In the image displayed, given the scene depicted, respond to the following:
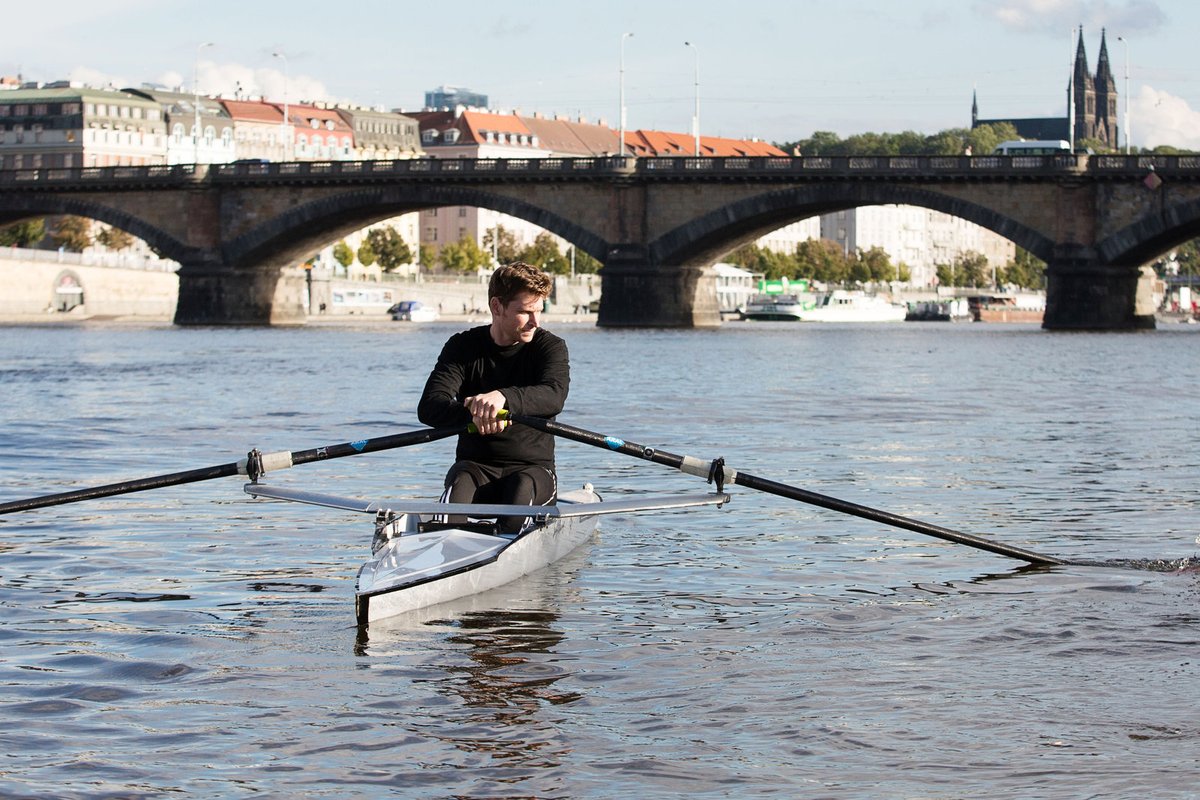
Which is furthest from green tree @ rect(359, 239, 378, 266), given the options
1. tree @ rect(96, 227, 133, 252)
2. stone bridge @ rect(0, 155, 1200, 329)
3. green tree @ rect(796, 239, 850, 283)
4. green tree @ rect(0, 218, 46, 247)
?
green tree @ rect(796, 239, 850, 283)

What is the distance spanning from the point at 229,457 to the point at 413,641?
1069 cm

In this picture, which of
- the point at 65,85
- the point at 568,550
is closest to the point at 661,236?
the point at 568,550

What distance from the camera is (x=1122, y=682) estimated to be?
8.13m

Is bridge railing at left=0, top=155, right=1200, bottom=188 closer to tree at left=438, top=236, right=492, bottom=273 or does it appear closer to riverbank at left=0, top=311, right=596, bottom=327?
riverbank at left=0, top=311, right=596, bottom=327

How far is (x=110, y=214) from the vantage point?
85375 millimetres

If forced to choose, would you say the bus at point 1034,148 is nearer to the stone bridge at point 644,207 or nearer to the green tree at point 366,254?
the stone bridge at point 644,207

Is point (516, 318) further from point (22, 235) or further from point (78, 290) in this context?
point (22, 235)

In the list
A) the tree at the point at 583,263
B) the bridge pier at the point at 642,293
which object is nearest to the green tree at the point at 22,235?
the tree at the point at 583,263

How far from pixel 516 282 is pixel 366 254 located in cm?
12330

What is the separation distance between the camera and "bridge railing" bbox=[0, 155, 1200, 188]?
71062mm

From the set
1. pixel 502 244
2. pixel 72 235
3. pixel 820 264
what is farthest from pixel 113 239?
pixel 820 264

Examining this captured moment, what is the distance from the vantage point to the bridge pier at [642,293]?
78.9 meters

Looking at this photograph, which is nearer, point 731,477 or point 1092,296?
point 731,477

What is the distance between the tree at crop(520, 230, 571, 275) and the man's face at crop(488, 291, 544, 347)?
126m
